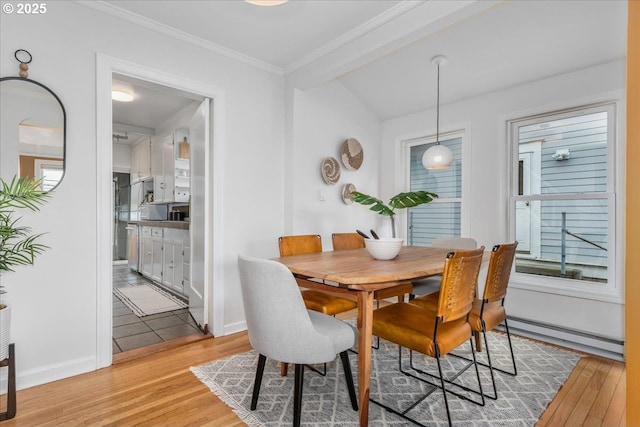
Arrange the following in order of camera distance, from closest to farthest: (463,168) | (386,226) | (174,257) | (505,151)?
(386,226) < (505,151) < (463,168) < (174,257)

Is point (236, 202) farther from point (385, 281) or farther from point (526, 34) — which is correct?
point (526, 34)

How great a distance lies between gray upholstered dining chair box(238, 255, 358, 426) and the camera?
1.49 meters

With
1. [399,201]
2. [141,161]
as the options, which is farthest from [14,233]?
[141,161]

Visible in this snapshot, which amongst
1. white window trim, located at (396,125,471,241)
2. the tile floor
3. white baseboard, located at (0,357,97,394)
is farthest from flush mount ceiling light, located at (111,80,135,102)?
white window trim, located at (396,125,471,241)

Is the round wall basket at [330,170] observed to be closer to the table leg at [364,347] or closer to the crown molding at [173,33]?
the crown molding at [173,33]

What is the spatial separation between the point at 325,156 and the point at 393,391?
2386mm

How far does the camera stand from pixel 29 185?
Result: 6.50ft

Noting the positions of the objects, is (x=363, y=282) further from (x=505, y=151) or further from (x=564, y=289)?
(x=505, y=151)

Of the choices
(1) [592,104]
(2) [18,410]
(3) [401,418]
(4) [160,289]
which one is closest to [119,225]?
(4) [160,289]

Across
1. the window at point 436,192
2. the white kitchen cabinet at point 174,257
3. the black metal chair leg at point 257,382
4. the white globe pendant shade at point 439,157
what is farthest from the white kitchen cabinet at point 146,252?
the white globe pendant shade at point 439,157

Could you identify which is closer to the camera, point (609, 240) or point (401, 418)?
point (401, 418)

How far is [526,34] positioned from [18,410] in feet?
13.7

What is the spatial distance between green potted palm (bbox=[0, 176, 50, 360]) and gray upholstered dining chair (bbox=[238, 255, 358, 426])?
1298 mm

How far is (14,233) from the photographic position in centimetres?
188
